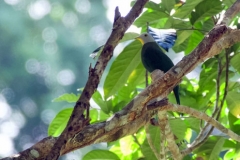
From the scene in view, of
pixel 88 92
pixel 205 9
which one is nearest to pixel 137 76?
pixel 205 9

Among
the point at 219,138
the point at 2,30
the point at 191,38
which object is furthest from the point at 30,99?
the point at 219,138

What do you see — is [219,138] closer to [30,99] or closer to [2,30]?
[30,99]

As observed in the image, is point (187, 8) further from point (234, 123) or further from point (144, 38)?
point (234, 123)

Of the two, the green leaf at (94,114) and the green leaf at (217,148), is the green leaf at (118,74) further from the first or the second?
the green leaf at (217,148)

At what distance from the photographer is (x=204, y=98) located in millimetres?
1437

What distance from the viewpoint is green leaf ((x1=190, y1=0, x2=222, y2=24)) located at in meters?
1.30

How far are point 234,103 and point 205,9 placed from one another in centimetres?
27

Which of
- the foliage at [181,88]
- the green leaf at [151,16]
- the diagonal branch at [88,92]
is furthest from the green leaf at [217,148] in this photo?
the diagonal branch at [88,92]

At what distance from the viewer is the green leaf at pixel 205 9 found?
4.26 feet

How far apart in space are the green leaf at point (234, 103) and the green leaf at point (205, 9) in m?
0.24

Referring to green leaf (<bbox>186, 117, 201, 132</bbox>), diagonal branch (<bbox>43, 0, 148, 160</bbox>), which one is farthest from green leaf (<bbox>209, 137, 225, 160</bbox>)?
diagonal branch (<bbox>43, 0, 148, 160</bbox>)

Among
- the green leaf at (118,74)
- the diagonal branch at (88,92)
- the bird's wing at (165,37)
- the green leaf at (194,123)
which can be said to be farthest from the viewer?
the green leaf at (194,123)

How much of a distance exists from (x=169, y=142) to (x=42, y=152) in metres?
0.38

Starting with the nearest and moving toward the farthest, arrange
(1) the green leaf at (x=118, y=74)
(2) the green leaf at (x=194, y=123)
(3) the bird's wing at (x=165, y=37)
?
(3) the bird's wing at (x=165, y=37) < (1) the green leaf at (x=118, y=74) < (2) the green leaf at (x=194, y=123)
